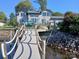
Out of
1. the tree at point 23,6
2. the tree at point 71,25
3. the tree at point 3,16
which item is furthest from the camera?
the tree at point 23,6

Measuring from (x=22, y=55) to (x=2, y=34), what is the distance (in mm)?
16092

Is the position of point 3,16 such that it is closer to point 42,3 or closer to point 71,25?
point 42,3

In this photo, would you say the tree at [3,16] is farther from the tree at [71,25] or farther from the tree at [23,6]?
the tree at [71,25]

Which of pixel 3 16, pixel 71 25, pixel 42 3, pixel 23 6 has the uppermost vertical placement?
pixel 42 3

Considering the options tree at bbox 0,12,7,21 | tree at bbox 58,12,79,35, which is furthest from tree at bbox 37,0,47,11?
tree at bbox 58,12,79,35

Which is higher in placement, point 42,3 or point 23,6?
point 42,3

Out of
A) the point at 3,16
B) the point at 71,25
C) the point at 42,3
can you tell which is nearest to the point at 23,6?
the point at 42,3

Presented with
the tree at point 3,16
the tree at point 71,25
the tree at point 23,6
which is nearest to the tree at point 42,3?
the tree at point 23,6

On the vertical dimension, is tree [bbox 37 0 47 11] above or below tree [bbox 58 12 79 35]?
above

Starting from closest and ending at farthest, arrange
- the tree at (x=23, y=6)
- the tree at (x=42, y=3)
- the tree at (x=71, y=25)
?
the tree at (x=71, y=25)
the tree at (x=23, y=6)
the tree at (x=42, y=3)

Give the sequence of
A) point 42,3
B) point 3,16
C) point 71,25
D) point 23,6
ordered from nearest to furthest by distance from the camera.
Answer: point 71,25, point 3,16, point 23,6, point 42,3

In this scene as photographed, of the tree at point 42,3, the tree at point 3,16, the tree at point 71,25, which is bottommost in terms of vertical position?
the tree at point 3,16

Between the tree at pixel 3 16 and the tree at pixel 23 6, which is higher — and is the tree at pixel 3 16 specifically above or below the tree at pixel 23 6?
below

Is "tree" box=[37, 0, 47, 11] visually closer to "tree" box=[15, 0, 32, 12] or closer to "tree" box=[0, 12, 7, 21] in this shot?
"tree" box=[15, 0, 32, 12]
